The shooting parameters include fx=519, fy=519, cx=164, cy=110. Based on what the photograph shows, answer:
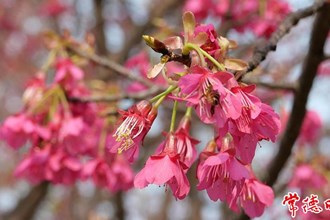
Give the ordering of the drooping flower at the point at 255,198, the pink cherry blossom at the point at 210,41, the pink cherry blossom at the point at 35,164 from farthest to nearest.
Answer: the pink cherry blossom at the point at 35,164 → the drooping flower at the point at 255,198 → the pink cherry blossom at the point at 210,41

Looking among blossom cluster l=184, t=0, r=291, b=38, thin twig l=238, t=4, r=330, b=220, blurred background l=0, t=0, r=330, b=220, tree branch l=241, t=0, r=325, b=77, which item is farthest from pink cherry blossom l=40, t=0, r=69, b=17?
tree branch l=241, t=0, r=325, b=77

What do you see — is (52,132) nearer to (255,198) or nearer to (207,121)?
(255,198)

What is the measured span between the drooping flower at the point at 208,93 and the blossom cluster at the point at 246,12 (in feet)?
5.34

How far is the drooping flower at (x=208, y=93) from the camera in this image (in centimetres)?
111

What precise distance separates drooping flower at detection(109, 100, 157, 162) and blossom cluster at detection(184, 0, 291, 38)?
155 centimetres

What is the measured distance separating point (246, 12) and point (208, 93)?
1.97 metres

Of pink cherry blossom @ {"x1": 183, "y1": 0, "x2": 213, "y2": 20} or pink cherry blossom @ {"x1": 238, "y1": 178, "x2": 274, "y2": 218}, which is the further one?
pink cherry blossom @ {"x1": 183, "y1": 0, "x2": 213, "y2": 20}

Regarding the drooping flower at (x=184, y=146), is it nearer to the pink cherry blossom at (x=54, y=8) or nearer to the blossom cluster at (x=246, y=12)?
the blossom cluster at (x=246, y=12)

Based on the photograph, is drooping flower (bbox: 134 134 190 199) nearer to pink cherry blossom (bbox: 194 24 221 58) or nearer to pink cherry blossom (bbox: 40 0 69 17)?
pink cherry blossom (bbox: 194 24 221 58)

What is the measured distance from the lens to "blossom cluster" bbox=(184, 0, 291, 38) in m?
2.74

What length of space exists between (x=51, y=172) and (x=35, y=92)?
1.36ft

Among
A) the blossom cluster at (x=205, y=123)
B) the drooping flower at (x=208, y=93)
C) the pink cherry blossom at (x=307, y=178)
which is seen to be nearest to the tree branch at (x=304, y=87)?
the pink cherry blossom at (x=307, y=178)

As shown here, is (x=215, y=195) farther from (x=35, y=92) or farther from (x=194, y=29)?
(x=35, y=92)

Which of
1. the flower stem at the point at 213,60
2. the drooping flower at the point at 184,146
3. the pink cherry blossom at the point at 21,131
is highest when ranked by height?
the flower stem at the point at 213,60
